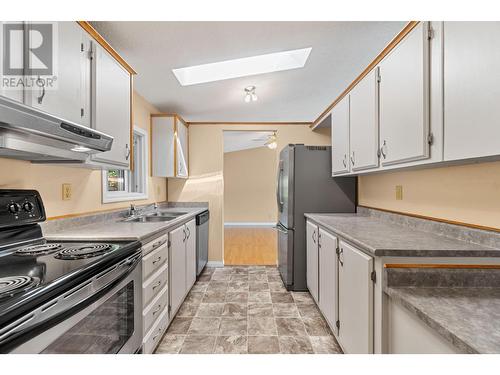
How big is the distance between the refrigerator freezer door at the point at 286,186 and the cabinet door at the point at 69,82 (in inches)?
80.9

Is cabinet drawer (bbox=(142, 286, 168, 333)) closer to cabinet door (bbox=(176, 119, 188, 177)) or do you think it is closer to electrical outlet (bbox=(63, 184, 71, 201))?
electrical outlet (bbox=(63, 184, 71, 201))

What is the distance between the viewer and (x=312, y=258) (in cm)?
264

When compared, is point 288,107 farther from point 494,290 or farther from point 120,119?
point 494,290

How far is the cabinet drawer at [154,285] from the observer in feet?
5.47

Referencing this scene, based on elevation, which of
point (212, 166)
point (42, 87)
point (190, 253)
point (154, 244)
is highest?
point (42, 87)

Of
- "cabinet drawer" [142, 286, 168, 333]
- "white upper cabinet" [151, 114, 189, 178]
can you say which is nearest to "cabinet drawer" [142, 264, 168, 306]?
"cabinet drawer" [142, 286, 168, 333]

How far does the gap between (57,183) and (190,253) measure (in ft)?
4.86

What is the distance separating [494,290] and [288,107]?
10.3 ft

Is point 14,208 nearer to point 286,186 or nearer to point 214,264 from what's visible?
point 286,186

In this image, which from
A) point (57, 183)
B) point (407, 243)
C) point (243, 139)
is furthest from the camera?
point (243, 139)

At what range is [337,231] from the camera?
187cm

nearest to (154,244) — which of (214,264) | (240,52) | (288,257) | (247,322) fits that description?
(247,322)

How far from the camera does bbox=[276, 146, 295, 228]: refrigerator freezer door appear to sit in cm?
300

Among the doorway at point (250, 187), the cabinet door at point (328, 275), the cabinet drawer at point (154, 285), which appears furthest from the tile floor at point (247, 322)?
the doorway at point (250, 187)
